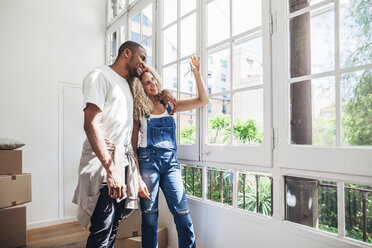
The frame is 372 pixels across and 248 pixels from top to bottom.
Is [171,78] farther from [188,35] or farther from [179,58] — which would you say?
[188,35]

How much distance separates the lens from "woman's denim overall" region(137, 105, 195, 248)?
5.80 feet

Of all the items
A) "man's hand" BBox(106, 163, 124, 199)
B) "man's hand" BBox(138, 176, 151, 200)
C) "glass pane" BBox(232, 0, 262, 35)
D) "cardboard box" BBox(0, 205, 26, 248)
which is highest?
"glass pane" BBox(232, 0, 262, 35)

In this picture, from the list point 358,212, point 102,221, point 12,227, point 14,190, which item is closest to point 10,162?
point 14,190

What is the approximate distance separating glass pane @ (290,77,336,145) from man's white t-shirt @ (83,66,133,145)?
0.95m

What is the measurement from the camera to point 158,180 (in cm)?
182

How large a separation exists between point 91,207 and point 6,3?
3.12 m

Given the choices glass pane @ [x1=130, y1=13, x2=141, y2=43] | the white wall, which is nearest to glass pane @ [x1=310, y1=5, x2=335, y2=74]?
glass pane @ [x1=130, y1=13, x2=141, y2=43]

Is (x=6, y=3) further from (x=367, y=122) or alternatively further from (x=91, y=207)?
(x=367, y=122)

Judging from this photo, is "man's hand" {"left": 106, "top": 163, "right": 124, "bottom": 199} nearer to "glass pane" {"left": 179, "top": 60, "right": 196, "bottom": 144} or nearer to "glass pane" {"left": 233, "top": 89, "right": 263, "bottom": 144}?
"glass pane" {"left": 233, "top": 89, "right": 263, "bottom": 144}

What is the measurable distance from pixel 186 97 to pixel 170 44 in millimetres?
600

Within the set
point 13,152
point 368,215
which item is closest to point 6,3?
point 13,152

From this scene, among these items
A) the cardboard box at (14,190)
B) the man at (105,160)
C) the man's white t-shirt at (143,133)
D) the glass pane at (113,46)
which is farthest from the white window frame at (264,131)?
the glass pane at (113,46)

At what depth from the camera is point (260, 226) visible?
161 centimetres

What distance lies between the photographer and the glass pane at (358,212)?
4.13 ft
